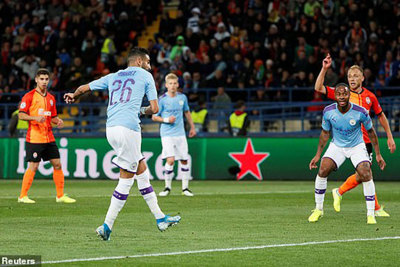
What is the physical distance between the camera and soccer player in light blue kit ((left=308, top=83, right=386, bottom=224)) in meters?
11.6

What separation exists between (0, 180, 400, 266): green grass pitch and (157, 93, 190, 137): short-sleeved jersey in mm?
1364

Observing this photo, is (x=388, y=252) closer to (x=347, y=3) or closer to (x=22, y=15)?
(x=347, y=3)

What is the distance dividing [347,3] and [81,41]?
10141 mm

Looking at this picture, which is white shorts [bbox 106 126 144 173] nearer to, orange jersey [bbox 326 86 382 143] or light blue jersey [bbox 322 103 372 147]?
light blue jersey [bbox 322 103 372 147]

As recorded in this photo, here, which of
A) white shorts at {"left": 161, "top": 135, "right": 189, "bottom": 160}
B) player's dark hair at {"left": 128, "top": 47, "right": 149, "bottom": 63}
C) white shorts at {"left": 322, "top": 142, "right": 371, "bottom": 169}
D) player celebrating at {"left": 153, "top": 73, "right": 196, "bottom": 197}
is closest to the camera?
player's dark hair at {"left": 128, "top": 47, "right": 149, "bottom": 63}

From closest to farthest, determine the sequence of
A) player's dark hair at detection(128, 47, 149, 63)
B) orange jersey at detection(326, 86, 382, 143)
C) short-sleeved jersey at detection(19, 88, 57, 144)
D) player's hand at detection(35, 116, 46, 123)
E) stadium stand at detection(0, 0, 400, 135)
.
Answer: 1. player's dark hair at detection(128, 47, 149, 63)
2. orange jersey at detection(326, 86, 382, 143)
3. player's hand at detection(35, 116, 46, 123)
4. short-sleeved jersey at detection(19, 88, 57, 144)
5. stadium stand at detection(0, 0, 400, 135)

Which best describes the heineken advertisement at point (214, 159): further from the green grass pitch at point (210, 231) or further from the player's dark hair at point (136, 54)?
the player's dark hair at point (136, 54)

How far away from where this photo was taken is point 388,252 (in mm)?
8523

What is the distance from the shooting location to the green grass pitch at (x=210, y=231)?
8117 mm

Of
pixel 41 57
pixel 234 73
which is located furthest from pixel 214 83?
pixel 41 57

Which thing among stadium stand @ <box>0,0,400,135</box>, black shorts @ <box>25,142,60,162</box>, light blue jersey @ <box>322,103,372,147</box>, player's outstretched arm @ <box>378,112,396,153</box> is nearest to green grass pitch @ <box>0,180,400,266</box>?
black shorts @ <box>25,142,60,162</box>

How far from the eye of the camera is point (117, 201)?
369 inches

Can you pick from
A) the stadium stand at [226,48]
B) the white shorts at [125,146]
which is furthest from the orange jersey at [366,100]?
the stadium stand at [226,48]

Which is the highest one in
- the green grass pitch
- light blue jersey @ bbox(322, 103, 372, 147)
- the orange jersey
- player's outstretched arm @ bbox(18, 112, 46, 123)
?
the orange jersey
